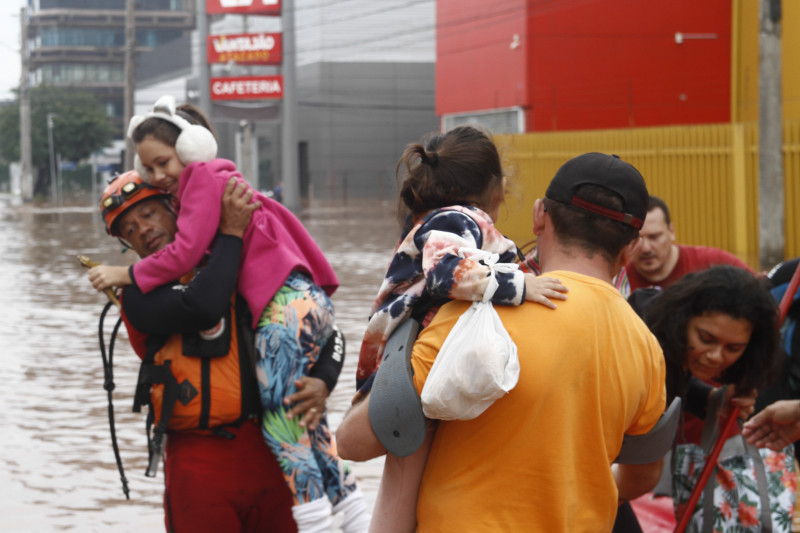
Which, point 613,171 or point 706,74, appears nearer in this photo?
point 613,171

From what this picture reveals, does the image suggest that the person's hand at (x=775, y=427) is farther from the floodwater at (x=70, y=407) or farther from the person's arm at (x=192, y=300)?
the person's arm at (x=192, y=300)

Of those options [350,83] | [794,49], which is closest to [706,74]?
[794,49]

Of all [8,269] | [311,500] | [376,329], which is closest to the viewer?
[376,329]

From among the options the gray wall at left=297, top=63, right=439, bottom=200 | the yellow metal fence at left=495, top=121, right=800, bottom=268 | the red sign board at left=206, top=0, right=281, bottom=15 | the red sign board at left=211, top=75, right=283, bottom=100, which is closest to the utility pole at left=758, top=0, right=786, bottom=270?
the yellow metal fence at left=495, top=121, right=800, bottom=268

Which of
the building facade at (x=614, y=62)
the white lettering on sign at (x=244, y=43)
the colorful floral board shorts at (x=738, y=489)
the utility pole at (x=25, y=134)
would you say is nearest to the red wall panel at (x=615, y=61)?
the building facade at (x=614, y=62)

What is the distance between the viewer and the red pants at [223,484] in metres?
3.16

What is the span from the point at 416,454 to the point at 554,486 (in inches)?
12.3

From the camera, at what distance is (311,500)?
321cm

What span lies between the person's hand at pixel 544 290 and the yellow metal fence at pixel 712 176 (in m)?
15.0

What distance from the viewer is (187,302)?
10.2 feet

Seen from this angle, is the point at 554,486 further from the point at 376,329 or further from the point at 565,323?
the point at 376,329

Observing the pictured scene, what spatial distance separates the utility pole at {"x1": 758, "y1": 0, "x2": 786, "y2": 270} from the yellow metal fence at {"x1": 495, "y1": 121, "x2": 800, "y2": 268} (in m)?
0.50

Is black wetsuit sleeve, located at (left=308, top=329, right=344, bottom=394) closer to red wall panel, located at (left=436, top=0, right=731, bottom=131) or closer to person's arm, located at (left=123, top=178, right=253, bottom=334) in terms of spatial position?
person's arm, located at (left=123, top=178, right=253, bottom=334)

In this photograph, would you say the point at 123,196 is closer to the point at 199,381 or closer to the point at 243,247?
the point at 243,247
